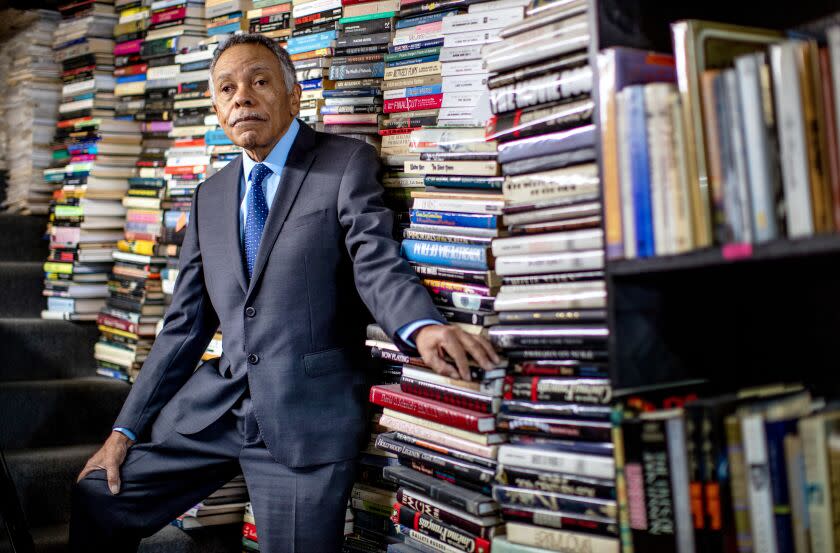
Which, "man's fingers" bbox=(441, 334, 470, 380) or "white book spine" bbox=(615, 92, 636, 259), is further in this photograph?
"man's fingers" bbox=(441, 334, 470, 380)

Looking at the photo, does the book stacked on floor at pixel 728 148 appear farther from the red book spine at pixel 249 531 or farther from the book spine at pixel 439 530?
the red book spine at pixel 249 531

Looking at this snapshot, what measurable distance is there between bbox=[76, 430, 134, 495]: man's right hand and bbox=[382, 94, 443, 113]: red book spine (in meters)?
1.12

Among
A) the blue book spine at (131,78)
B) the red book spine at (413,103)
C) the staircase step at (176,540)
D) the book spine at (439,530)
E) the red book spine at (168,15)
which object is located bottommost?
the staircase step at (176,540)

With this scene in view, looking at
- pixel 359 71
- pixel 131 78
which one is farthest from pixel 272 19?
pixel 131 78

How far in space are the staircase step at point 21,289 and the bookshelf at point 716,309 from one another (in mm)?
2977

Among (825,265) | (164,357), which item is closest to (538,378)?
(825,265)

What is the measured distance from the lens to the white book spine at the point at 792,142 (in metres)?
1.03

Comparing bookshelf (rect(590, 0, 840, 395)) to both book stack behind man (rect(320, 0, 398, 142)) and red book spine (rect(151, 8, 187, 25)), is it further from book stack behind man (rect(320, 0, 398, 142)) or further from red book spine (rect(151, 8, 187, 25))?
red book spine (rect(151, 8, 187, 25))

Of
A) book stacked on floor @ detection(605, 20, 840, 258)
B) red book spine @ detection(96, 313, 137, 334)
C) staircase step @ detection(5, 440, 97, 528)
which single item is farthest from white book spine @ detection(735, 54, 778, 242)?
red book spine @ detection(96, 313, 137, 334)

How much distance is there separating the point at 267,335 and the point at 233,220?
0.34 m

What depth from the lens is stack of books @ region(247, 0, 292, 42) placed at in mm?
2609

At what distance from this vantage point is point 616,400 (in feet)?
4.10

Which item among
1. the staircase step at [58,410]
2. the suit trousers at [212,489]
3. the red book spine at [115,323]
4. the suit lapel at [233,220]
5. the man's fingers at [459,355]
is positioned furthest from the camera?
the red book spine at [115,323]

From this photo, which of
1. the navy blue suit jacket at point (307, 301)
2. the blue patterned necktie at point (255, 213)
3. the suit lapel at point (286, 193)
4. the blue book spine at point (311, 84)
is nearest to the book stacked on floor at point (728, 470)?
the navy blue suit jacket at point (307, 301)
